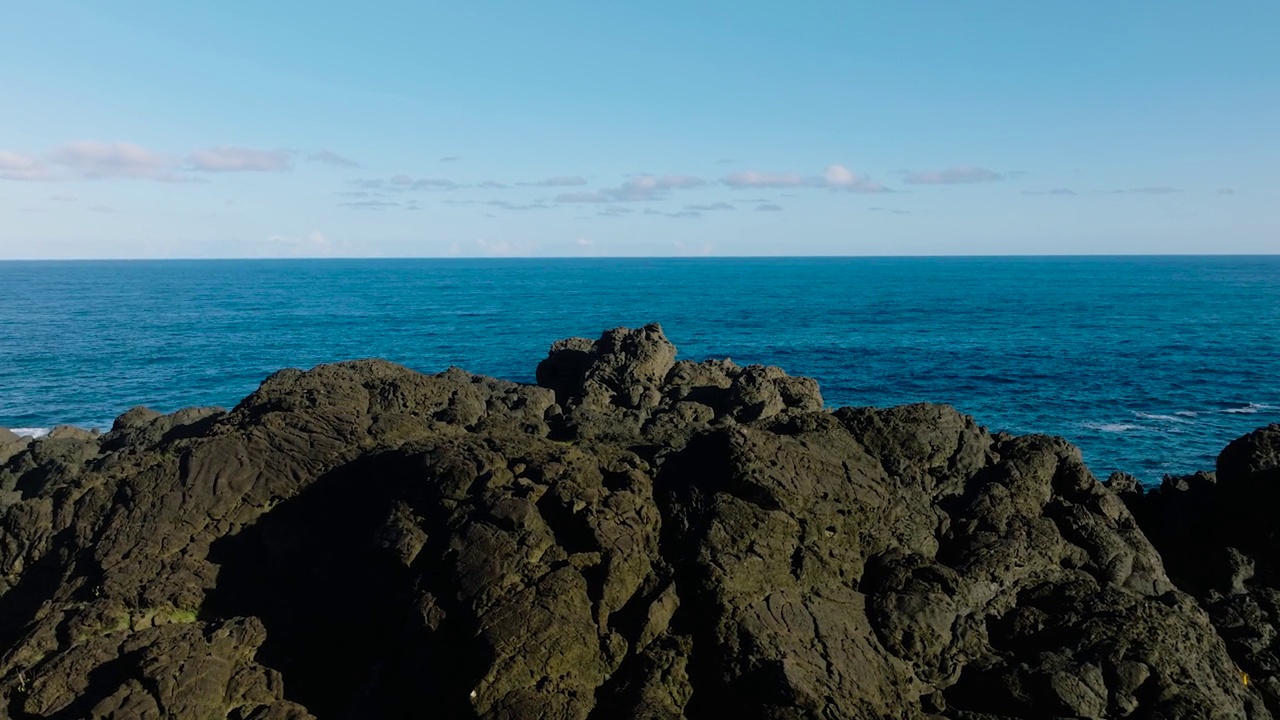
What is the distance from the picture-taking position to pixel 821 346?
77250mm

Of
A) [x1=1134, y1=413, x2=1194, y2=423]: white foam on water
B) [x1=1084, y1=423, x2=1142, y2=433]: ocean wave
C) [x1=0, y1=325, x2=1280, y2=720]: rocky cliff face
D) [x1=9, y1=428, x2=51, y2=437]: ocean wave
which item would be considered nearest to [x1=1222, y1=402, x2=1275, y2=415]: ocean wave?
[x1=1134, y1=413, x2=1194, y2=423]: white foam on water

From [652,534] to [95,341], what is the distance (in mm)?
83597

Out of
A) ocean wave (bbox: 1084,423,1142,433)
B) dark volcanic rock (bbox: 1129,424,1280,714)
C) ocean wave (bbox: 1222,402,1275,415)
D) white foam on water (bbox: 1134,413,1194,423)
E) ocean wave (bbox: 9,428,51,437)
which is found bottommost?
ocean wave (bbox: 9,428,51,437)

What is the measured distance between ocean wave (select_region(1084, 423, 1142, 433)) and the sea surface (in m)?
0.14

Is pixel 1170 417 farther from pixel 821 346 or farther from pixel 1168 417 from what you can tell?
pixel 821 346

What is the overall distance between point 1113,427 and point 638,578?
129 feet

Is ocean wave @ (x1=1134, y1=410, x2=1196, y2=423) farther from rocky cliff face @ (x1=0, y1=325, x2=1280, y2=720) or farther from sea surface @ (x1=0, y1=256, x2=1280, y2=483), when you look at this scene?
rocky cliff face @ (x1=0, y1=325, x2=1280, y2=720)

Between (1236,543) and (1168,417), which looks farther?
(1168,417)

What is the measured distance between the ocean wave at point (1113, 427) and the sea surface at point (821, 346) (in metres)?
0.14

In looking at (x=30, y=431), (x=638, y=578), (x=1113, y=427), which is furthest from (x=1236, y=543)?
(x=30, y=431)

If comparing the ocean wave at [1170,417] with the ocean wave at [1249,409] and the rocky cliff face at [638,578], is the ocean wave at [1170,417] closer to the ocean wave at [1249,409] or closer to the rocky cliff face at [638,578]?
the ocean wave at [1249,409]

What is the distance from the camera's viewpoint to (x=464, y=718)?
39.7 feet

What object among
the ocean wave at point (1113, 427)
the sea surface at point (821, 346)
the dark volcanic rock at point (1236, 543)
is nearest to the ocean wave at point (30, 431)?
the sea surface at point (821, 346)

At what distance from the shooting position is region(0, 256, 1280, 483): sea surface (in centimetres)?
5012
